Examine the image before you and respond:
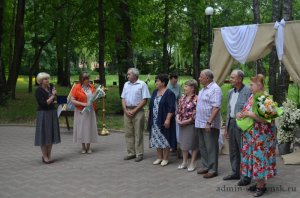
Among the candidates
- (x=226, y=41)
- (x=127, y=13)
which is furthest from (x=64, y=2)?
(x=226, y=41)

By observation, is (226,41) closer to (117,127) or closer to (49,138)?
(49,138)

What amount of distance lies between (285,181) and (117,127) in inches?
266

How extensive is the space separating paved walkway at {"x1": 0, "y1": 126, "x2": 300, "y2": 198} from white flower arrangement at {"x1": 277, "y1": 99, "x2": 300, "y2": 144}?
1.48 ft

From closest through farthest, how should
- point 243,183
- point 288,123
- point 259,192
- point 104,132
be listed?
point 259,192 → point 243,183 → point 288,123 → point 104,132

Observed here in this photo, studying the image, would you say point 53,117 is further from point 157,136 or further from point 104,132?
point 104,132

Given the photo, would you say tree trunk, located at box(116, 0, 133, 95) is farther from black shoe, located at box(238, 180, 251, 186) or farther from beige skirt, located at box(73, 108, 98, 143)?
black shoe, located at box(238, 180, 251, 186)

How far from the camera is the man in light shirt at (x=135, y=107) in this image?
27.2 feet

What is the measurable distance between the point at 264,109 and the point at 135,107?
318cm

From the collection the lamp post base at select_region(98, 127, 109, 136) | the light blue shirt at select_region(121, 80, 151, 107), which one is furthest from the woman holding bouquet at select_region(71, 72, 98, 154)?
the lamp post base at select_region(98, 127, 109, 136)

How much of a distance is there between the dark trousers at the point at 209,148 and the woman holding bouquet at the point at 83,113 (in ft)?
9.61

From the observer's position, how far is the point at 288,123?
27.7 feet

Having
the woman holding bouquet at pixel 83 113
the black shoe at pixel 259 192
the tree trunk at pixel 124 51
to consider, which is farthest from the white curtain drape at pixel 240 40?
the tree trunk at pixel 124 51

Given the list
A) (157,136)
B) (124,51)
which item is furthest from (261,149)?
(124,51)

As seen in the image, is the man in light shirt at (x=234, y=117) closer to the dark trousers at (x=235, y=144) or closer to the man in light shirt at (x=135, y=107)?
the dark trousers at (x=235, y=144)
